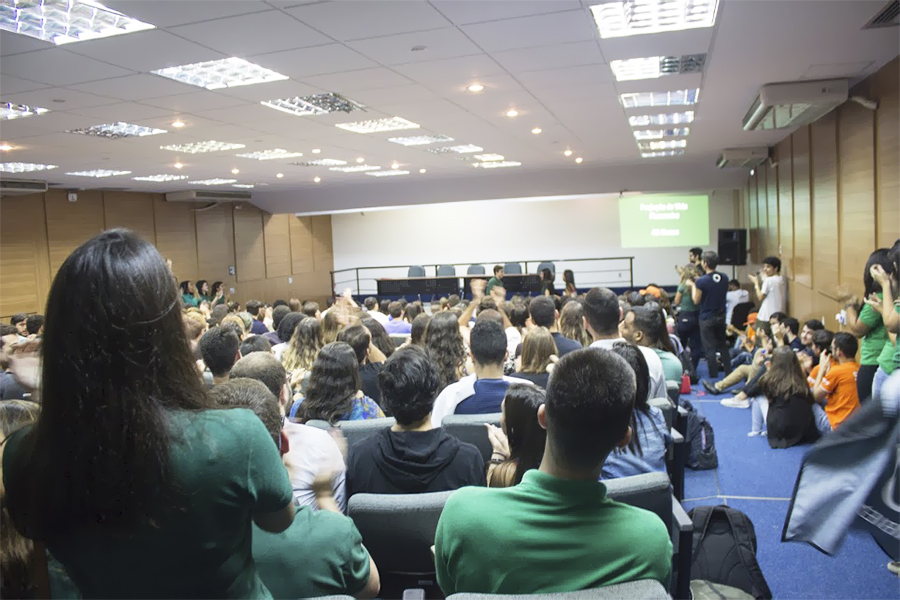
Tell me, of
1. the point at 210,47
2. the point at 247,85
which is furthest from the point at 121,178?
the point at 210,47

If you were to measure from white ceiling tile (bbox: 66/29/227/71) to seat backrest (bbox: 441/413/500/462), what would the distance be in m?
2.71

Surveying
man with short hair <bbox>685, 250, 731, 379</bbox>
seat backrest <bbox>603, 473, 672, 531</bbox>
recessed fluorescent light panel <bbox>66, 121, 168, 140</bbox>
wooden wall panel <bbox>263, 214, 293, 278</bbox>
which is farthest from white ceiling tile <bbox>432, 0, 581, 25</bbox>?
wooden wall panel <bbox>263, 214, 293, 278</bbox>

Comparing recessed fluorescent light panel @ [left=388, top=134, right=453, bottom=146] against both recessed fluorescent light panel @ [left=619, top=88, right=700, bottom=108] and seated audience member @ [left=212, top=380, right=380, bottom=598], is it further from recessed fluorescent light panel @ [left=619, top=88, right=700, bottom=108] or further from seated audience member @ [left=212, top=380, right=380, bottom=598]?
seated audience member @ [left=212, top=380, right=380, bottom=598]

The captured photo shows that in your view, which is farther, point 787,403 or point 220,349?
point 787,403

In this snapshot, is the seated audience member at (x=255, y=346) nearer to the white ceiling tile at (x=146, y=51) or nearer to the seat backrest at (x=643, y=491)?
the white ceiling tile at (x=146, y=51)

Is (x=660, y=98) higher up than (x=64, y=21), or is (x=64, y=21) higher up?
(x=660, y=98)

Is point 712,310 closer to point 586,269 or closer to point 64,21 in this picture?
point 64,21

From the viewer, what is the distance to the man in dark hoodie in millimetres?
2225

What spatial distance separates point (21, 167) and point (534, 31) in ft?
25.4

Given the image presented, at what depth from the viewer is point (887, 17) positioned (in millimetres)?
3801

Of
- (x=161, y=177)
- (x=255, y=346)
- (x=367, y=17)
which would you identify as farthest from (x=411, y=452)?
(x=161, y=177)

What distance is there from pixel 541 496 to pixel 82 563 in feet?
2.61

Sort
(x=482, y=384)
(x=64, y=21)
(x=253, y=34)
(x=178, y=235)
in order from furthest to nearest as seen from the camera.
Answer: (x=178, y=235), (x=253, y=34), (x=64, y=21), (x=482, y=384)

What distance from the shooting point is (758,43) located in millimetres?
4301
